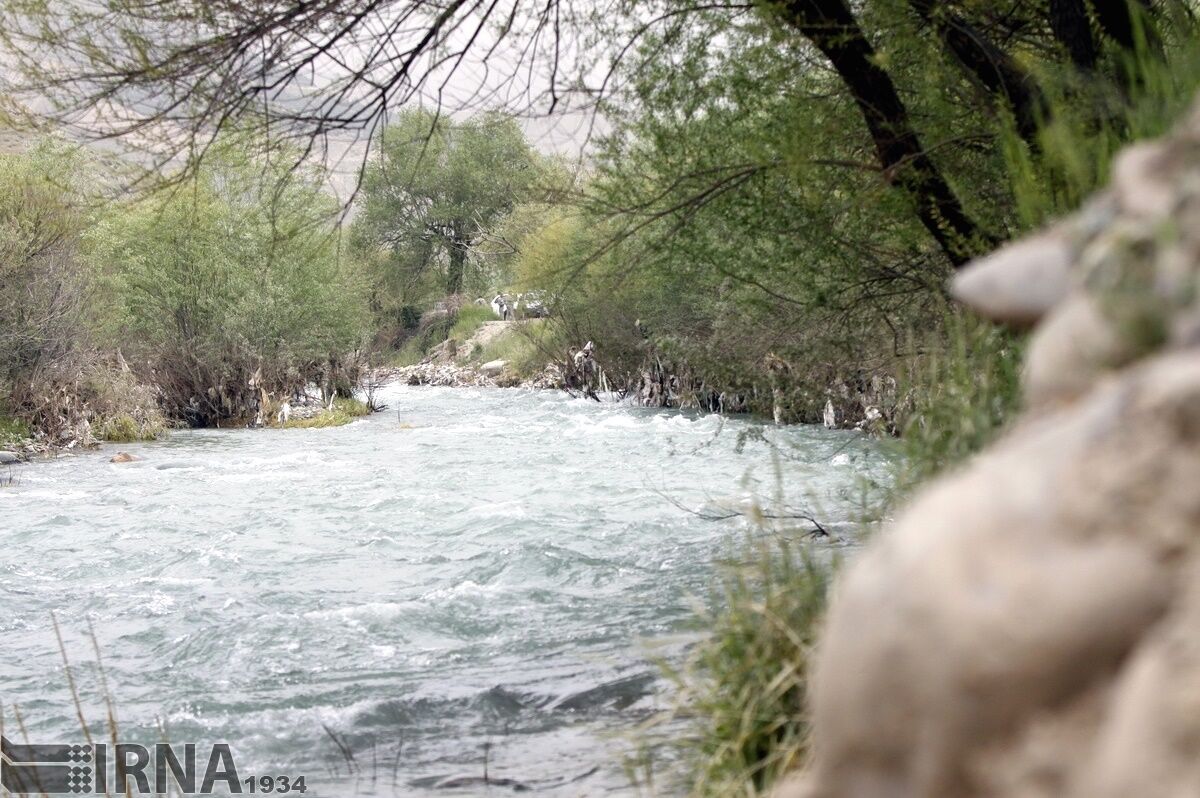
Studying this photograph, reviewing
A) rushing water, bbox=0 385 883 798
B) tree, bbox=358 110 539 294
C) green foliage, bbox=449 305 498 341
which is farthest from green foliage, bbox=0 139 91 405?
tree, bbox=358 110 539 294

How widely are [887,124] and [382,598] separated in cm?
462

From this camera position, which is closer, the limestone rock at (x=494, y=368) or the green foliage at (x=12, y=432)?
the green foliage at (x=12, y=432)

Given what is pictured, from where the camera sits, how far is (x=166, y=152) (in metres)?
6.02

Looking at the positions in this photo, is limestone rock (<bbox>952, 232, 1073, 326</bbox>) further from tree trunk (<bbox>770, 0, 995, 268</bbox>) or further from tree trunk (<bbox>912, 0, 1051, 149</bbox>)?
tree trunk (<bbox>770, 0, 995, 268</bbox>)

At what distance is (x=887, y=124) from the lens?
6191mm

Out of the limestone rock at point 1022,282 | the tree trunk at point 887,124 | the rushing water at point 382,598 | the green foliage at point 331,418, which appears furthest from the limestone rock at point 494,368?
the limestone rock at point 1022,282

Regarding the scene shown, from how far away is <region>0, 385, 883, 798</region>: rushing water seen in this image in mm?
5551

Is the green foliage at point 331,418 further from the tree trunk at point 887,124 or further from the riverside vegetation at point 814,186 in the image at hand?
the tree trunk at point 887,124

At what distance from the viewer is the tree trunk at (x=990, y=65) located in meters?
5.84

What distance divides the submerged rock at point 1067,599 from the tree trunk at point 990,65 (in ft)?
13.8

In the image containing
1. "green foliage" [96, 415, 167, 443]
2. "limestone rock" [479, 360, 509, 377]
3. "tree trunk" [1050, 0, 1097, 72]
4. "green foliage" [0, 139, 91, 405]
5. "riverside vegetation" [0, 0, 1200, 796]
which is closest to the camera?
"riverside vegetation" [0, 0, 1200, 796]

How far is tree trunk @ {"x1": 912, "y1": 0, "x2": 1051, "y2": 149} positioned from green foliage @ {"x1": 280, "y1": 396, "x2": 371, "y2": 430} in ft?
59.7

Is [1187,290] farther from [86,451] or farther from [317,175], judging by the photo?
[86,451]

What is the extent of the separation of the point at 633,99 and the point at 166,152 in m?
2.86
